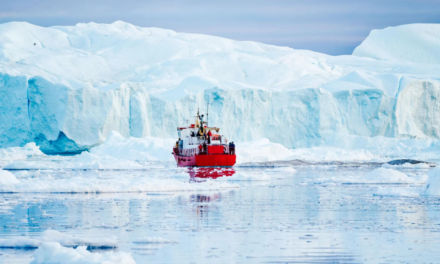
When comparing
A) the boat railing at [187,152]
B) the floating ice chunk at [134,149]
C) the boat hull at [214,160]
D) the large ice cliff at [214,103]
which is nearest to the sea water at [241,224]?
the boat hull at [214,160]

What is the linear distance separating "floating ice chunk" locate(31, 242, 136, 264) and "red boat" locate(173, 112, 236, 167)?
18386 mm

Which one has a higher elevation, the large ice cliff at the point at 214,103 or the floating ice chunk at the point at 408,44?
the floating ice chunk at the point at 408,44

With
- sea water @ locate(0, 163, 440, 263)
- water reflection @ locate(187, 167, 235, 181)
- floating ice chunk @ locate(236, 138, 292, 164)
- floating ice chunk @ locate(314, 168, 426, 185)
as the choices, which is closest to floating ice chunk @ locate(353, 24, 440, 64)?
floating ice chunk @ locate(236, 138, 292, 164)

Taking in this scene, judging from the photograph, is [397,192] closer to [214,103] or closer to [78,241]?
[78,241]

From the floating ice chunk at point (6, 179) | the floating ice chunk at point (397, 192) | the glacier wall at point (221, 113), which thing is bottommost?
the floating ice chunk at point (397, 192)

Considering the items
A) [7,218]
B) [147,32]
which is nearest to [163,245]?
[7,218]

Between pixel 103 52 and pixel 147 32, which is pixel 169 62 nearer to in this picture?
pixel 103 52

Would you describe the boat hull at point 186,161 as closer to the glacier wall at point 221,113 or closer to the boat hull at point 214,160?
the boat hull at point 214,160

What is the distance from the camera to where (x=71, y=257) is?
5074 millimetres

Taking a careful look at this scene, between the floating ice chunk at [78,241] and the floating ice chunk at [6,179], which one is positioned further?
the floating ice chunk at [6,179]

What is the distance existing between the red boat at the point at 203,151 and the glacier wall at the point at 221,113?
598cm

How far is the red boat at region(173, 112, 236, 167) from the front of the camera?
23.8 metres

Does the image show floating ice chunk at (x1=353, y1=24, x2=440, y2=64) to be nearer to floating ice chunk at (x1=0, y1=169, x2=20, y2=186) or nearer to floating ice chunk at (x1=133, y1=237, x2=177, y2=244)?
floating ice chunk at (x1=0, y1=169, x2=20, y2=186)

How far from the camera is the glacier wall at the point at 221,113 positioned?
3058 cm
